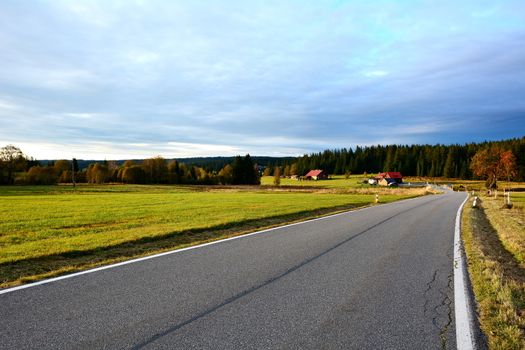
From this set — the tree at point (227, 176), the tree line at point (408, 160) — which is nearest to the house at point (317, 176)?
the tree line at point (408, 160)

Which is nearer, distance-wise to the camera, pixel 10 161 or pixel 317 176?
pixel 10 161

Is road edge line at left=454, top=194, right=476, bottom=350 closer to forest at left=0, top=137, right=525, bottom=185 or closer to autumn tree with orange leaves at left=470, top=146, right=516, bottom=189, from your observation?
autumn tree with orange leaves at left=470, top=146, right=516, bottom=189

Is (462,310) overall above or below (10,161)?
below

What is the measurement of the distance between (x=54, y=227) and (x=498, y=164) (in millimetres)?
66570

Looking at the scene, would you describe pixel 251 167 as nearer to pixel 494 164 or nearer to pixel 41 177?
pixel 41 177

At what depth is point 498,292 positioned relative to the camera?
222 inches

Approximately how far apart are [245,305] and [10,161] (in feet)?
301

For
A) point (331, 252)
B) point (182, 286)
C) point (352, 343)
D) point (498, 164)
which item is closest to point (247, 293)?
point (182, 286)

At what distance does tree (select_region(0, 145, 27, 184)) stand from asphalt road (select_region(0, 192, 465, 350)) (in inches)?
3384

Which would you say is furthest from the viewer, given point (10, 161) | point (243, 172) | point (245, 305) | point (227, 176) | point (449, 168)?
point (449, 168)

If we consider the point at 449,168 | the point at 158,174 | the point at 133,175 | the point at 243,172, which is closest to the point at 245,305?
the point at 243,172

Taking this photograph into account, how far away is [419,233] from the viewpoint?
12.2 meters

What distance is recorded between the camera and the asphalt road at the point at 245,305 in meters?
3.90

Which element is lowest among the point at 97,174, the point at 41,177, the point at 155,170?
the point at 41,177
